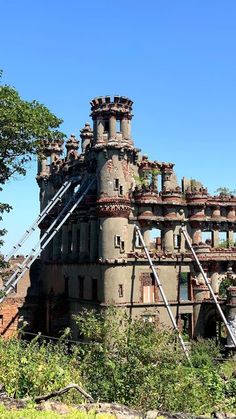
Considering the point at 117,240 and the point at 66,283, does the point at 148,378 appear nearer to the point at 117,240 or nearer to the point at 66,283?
the point at 117,240

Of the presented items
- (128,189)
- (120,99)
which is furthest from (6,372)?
(120,99)

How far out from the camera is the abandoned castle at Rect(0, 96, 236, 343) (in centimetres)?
4028

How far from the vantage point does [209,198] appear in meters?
45.8

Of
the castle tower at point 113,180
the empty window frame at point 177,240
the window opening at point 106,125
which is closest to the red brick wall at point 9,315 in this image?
the castle tower at point 113,180

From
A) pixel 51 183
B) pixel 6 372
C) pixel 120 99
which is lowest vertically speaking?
pixel 6 372

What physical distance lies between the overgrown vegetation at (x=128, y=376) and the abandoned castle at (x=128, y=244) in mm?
18283

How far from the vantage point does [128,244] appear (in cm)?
4138

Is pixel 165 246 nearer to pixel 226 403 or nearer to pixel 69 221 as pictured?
pixel 69 221

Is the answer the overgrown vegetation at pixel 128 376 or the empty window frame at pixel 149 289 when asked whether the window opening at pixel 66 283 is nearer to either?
the empty window frame at pixel 149 289

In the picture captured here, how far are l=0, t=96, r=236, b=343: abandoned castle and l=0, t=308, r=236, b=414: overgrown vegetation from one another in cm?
1828

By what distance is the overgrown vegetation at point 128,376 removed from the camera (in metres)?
16.5

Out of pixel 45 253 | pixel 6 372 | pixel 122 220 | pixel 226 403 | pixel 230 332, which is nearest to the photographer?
pixel 6 372

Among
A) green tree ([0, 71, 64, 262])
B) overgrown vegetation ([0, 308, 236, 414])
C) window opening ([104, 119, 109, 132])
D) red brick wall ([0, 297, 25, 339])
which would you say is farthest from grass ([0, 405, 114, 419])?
red brick wall ([0, 297, 25, 339])

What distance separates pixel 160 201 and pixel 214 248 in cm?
675
